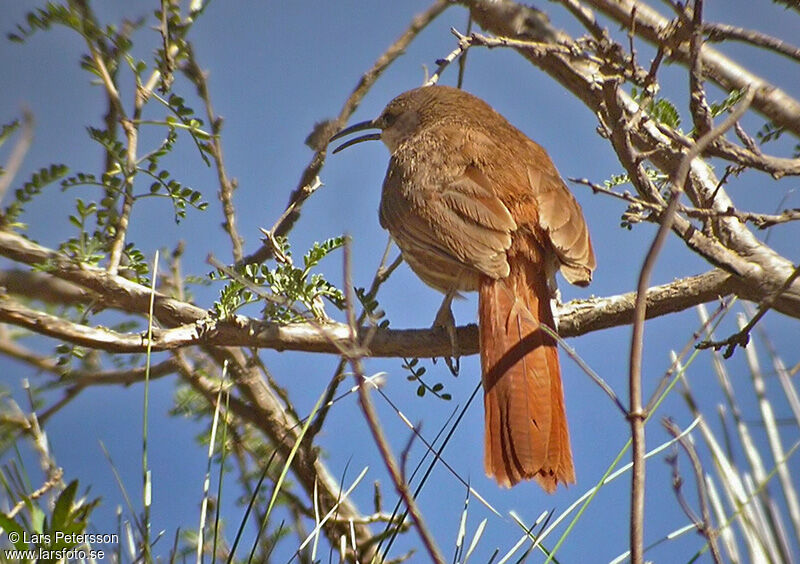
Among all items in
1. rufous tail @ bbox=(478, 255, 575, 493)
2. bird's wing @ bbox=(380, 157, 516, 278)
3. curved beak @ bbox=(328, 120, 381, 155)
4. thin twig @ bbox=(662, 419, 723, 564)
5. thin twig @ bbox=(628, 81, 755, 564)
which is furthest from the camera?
curved beak @ bbox=(328, 120, 381, 155)

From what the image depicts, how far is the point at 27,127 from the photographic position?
3283 mm

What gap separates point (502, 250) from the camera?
11.0ft

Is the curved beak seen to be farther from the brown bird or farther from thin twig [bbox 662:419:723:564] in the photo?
thin twig [bbox 662:419:723:564]

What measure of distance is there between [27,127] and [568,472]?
7.74 feet

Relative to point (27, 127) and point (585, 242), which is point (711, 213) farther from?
point (27, 127)

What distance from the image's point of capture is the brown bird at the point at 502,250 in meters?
2.88

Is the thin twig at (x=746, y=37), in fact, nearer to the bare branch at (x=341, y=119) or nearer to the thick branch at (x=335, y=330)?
the thick branch at (x=335, y=330)

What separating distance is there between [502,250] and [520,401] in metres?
0.69

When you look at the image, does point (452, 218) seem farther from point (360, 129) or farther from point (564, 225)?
point (360, 129)

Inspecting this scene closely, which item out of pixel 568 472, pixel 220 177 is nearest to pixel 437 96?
pixel 220 177

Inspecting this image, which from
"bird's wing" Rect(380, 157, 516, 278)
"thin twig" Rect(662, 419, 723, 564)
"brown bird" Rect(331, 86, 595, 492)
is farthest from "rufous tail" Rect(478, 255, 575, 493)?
"thin twig" Rect(662, 419, 723, 564)

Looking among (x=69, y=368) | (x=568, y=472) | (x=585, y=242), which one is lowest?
(x=568, y=472)

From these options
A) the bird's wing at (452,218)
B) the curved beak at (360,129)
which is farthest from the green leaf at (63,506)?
the curved beak at (360,129)

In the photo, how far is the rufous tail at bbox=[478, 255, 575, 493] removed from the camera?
2828mm
